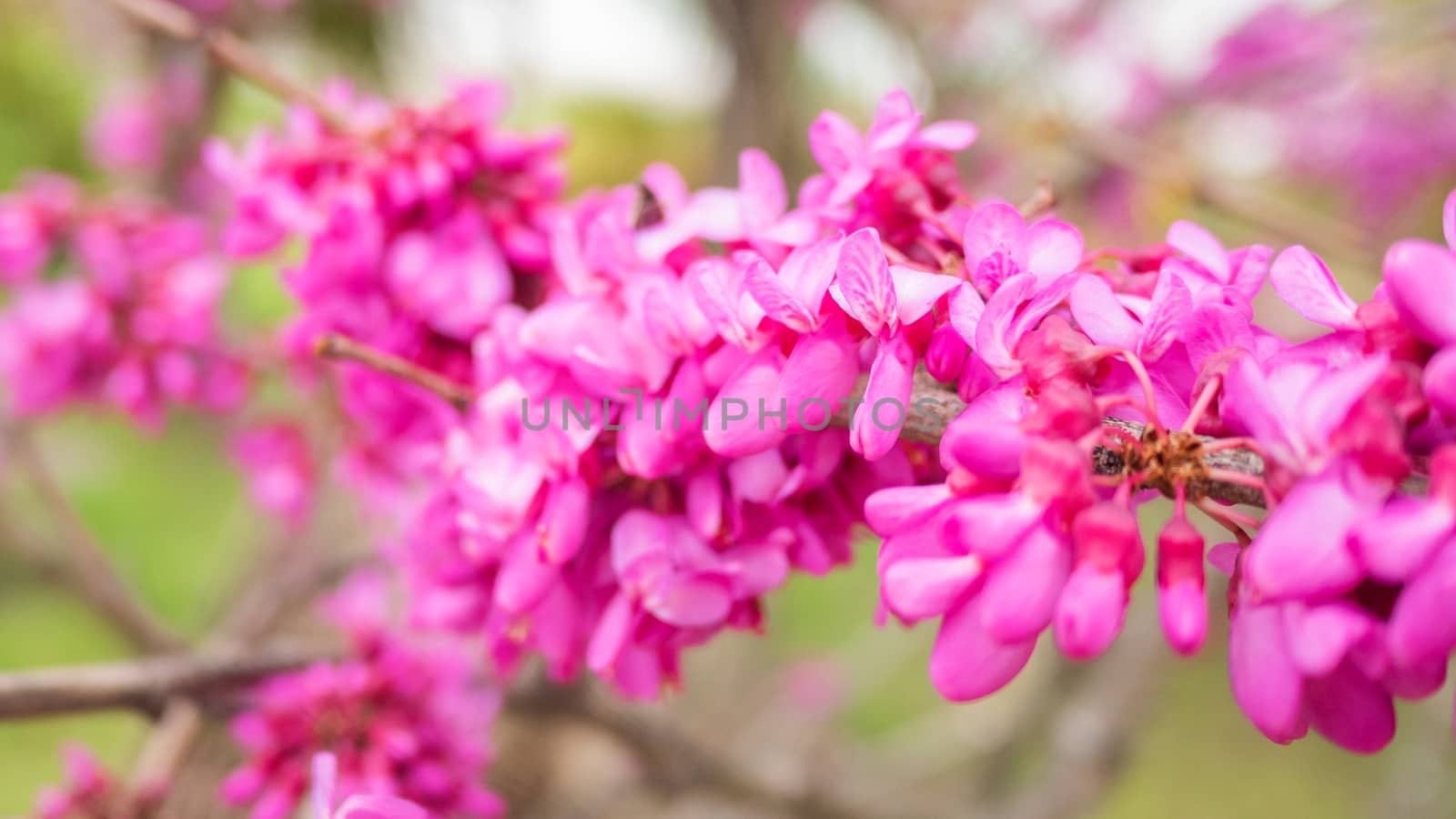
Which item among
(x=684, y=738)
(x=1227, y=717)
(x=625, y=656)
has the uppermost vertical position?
(x=625, y=656)

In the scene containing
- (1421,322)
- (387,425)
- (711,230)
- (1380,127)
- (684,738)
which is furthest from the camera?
(1380,127)

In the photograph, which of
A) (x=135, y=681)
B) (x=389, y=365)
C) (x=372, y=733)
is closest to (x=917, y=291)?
(x=389, y=365)

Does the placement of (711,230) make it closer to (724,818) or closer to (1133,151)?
(1133,151)

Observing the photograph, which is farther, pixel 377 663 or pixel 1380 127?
pixel 1380 127

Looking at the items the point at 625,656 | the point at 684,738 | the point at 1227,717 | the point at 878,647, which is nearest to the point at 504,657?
the point at 625,656

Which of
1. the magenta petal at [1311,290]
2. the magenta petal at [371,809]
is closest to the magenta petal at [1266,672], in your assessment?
the magenta petal at [1311,290]

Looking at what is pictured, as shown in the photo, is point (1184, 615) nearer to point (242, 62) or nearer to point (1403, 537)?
point (1403, 537)

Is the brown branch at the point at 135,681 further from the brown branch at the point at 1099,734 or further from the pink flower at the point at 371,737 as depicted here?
the brown branch at the point at 1099,734
